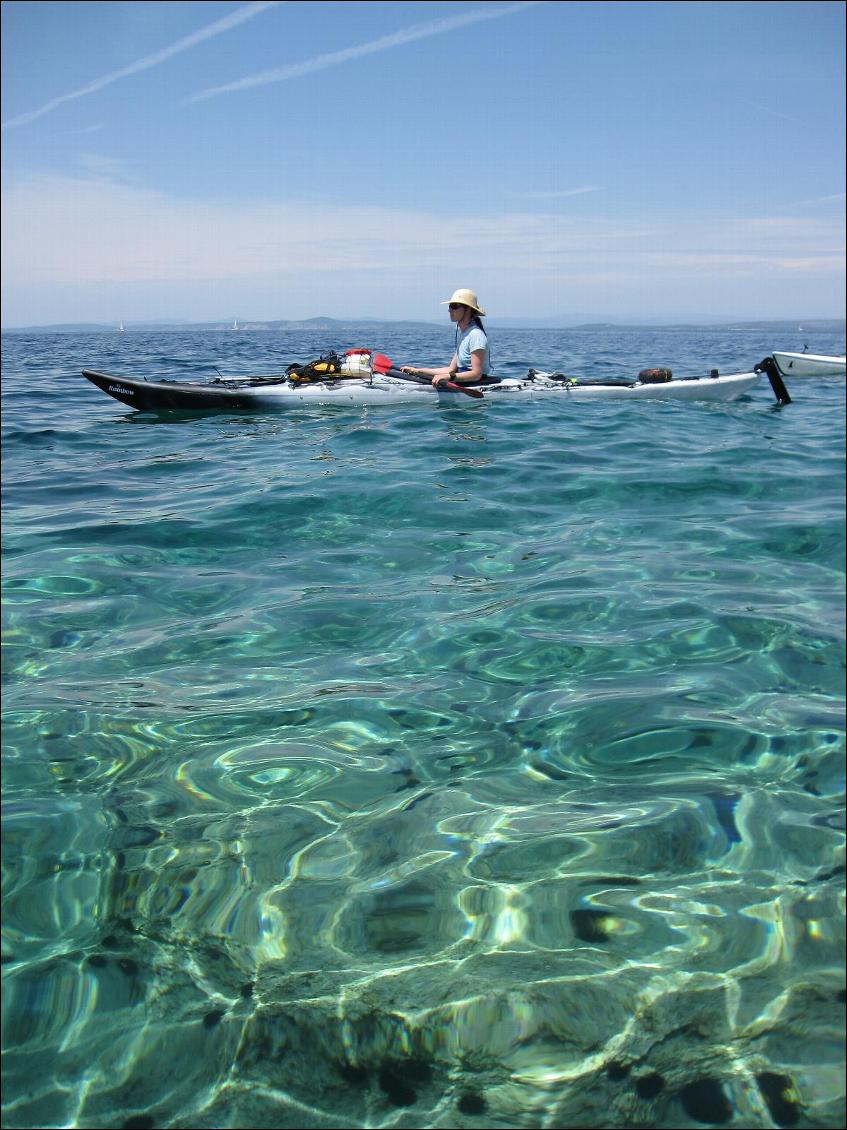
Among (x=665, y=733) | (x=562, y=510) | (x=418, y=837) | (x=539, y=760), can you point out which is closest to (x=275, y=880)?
(x=418, y=837)

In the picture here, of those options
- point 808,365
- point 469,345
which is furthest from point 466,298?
point 808,365

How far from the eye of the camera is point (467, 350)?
13.3 metres

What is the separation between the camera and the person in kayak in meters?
12.8

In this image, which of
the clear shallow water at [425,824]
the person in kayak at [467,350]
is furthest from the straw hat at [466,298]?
the clear shallow water at [425,824]

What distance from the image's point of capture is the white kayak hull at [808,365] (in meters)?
16.6

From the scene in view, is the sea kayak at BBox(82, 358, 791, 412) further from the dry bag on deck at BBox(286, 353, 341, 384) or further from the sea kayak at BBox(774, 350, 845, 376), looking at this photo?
the sea kayak at BBox(774, 350, 845, 376)

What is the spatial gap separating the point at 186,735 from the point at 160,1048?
61.1 inches

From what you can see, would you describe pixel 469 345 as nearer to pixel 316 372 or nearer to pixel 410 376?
pixel 410 376

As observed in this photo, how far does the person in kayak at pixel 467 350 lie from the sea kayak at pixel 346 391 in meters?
0.23

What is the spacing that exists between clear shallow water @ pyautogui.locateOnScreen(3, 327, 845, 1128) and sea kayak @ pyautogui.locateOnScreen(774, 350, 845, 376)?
475 inches

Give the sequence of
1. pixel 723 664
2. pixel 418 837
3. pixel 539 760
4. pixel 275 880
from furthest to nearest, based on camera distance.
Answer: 1. pixel 723 664
2. pixel 539 760
3. pixel 418 837
4. pixel 275 880

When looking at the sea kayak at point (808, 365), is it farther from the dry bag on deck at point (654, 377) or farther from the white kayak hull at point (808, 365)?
the dry bag on deck at point (654, 377)

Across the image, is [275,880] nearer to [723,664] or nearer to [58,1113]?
[58,1113]

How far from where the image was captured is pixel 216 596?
16.4 feet
